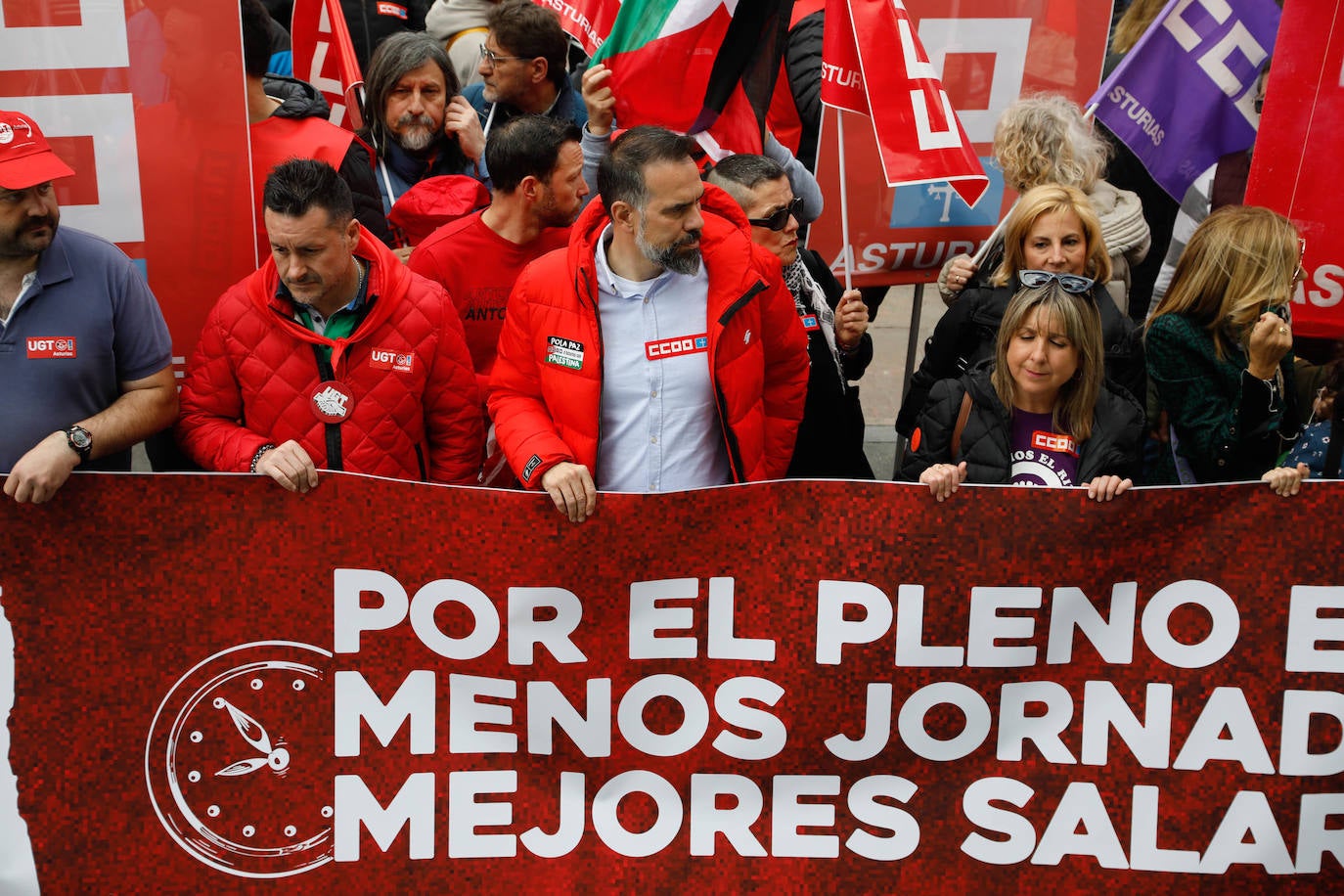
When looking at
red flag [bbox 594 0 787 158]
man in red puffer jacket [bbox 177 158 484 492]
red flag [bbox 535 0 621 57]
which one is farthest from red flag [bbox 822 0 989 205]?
man in red puffer jacket [bbox 177 158 484 492]

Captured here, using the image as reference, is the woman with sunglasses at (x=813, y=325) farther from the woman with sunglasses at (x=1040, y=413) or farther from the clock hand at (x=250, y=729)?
the clock hand at (x=250, y=729)

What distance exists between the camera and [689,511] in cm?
364

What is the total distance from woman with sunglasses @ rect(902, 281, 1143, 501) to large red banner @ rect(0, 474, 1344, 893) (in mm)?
416

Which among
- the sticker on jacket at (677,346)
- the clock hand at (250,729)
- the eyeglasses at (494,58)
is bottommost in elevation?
the clock hand at (250,729)

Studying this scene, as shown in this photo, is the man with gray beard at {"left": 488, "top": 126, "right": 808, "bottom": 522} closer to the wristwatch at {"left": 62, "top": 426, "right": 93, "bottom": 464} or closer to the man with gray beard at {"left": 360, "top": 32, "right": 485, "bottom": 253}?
the wristwatch at {"left": 62, "top": 426, "right": 93, "bottom": 464}

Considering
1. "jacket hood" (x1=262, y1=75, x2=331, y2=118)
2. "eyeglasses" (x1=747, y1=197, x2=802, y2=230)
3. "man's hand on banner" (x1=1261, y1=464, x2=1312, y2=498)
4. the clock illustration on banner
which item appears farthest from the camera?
"jacket hood" (x1=262, y1=75, x2=331, y2=118)

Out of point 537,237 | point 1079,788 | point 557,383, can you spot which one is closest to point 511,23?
point 537,237

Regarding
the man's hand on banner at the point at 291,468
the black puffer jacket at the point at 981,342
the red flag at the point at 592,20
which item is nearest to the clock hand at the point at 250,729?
the man's hand on banner at the point at 291,468

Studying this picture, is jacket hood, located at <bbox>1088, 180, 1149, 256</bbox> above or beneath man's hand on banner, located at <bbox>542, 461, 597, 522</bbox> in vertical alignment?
above

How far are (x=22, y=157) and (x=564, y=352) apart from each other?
1.48 m

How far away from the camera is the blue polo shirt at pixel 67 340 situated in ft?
12.7

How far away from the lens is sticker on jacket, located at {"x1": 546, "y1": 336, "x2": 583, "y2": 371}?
3.92m

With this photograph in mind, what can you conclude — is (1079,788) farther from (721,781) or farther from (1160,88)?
(1160,88)

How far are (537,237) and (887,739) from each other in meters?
2.09
